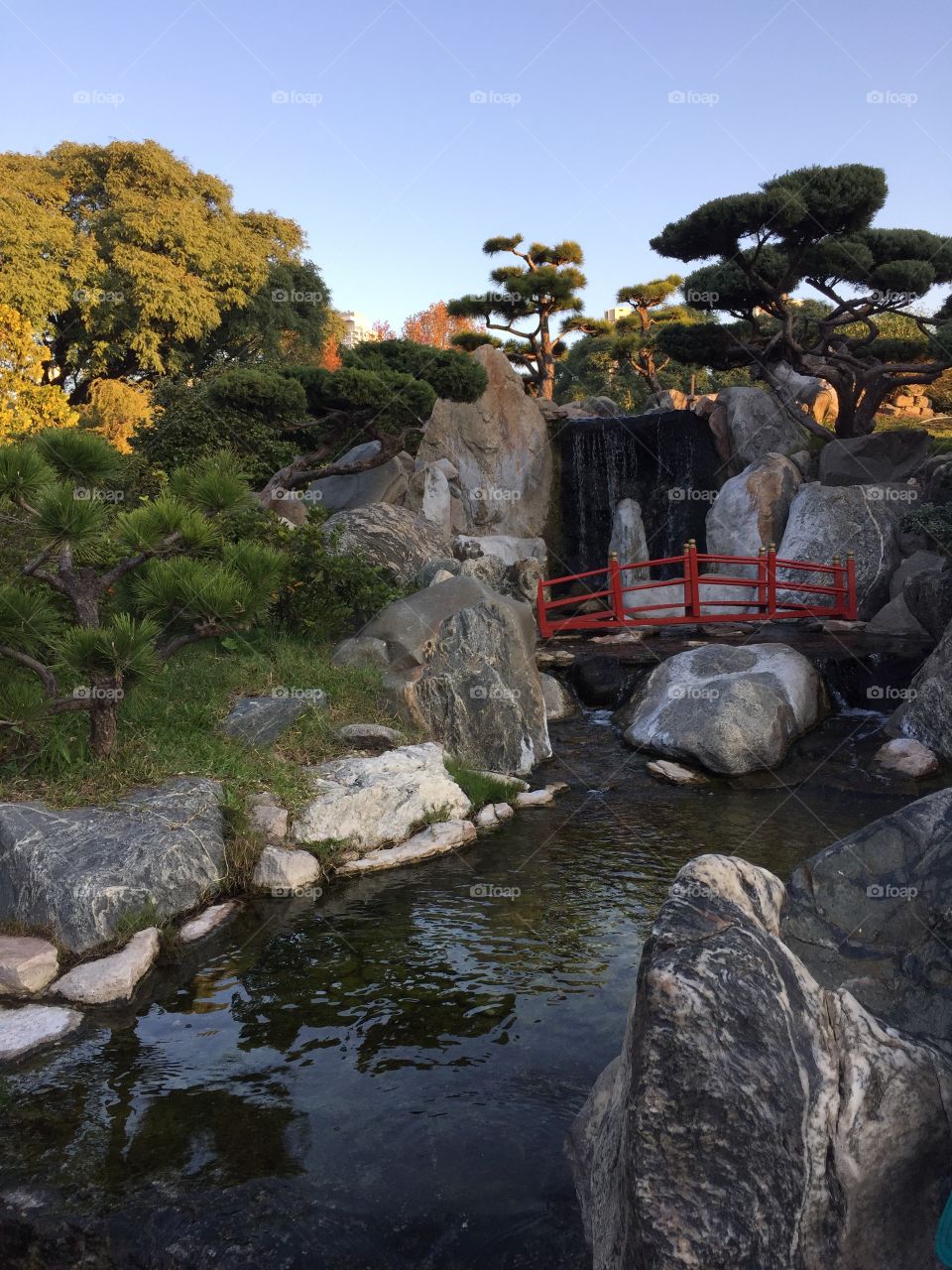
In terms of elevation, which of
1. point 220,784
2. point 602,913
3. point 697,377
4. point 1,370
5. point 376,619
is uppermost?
point 697,377

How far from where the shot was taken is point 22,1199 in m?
4.26

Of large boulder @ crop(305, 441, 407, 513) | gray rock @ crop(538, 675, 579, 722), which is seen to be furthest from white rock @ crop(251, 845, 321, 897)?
large boulder @ crop(305, 441, 407, 513)

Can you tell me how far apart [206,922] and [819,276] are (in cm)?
2233

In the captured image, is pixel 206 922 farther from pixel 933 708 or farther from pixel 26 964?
pixel 933 708

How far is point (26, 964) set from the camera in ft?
20.4

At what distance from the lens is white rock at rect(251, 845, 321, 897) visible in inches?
317

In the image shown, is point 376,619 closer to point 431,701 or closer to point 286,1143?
point 431,701

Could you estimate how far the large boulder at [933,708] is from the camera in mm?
11609

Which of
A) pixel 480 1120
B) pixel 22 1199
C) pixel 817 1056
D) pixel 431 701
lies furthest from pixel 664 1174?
pixel 431 701

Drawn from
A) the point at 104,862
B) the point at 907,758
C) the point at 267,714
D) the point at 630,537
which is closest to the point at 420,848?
the point at 267,714

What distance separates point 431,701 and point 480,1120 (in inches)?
257

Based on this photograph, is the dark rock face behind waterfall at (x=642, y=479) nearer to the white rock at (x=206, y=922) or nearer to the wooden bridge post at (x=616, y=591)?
the wooden bridge post at (x=616, y=591)

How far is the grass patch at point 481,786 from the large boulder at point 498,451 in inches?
535

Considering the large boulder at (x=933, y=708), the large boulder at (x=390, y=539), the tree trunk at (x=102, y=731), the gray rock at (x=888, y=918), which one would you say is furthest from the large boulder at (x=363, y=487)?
the gray rock at (x=888, y=918)
